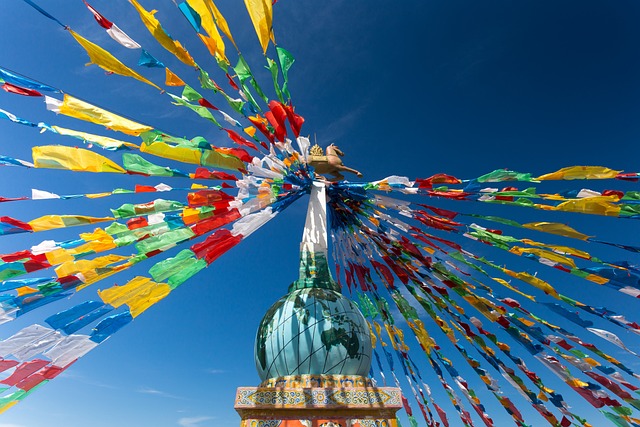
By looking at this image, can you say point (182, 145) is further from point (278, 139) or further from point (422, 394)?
point (422, 394)

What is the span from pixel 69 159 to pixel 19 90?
1418mm

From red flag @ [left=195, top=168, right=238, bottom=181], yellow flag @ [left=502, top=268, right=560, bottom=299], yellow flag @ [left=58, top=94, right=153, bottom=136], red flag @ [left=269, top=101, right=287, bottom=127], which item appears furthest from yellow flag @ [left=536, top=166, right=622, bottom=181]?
yellow flag @ [left=58, top=94, right=153, bottom=136]

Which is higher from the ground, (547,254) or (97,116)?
(97,116)

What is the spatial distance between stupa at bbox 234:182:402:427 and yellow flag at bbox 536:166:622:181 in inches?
182

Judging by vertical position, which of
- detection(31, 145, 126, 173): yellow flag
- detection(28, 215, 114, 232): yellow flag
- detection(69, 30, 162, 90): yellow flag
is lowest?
detection(28, 215, 114, 232): yellow flag

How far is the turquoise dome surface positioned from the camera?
19.7ft

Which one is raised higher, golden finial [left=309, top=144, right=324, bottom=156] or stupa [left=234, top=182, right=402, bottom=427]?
golden finial [left=309, top=144, right=324, bottom=156]

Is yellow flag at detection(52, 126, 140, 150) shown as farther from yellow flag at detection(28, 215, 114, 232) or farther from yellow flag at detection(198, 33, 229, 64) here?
yellow flag at detection(198, 33, 229, 64)

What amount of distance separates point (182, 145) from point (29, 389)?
3934 millimetres

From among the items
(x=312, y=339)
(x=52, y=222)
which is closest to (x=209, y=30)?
(x=52, y=222)

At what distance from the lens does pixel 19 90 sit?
548 cm

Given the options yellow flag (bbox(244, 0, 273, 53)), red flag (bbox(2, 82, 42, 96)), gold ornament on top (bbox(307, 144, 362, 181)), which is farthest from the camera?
gold ornament on top (bbox(307, 144, 362, 181))

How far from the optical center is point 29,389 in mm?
4566

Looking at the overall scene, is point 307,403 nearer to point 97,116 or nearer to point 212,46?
point 97,116
